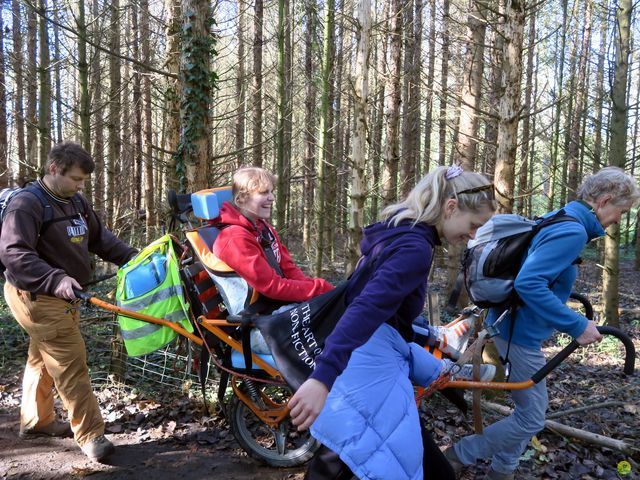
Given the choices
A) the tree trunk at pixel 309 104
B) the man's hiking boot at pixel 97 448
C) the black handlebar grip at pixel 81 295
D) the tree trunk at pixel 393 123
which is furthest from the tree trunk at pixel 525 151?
the tree trunk at pixel 309 104

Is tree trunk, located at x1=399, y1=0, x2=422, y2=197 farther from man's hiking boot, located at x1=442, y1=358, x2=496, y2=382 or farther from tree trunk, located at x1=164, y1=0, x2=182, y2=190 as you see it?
man's hiking boot, located at x1=442, y1=358, x2=496, y2=382

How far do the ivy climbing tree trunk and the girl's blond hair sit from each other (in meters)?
1.18

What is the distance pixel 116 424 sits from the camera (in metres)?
4.15

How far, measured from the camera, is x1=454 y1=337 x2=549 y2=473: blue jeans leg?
3.10 m

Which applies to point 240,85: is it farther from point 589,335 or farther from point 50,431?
point 589,335

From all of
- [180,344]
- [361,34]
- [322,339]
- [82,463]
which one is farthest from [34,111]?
[322,339]

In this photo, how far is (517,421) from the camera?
3125 millimetres

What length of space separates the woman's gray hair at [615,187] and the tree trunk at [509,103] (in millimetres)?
1879

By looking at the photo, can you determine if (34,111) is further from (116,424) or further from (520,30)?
(520,30)

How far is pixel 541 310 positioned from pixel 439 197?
3.80ft

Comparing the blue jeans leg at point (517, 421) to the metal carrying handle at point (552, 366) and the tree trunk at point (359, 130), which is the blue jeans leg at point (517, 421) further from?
the tree trunk at point (359, 130)

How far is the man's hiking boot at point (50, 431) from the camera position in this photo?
3.86 metres

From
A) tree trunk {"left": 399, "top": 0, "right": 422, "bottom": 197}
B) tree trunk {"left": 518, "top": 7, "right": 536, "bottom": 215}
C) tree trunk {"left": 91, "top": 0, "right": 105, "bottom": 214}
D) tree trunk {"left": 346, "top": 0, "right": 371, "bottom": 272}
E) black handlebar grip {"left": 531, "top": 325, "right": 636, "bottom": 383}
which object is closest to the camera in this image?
black handlebar grip {"left": 531, "top": 325, "right": 636, "bottom": 383}

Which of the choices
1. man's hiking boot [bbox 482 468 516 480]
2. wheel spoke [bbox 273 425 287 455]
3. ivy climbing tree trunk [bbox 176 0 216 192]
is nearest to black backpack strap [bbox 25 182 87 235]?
ivy climbing tree trunk [bbox 176 0 216 192]
